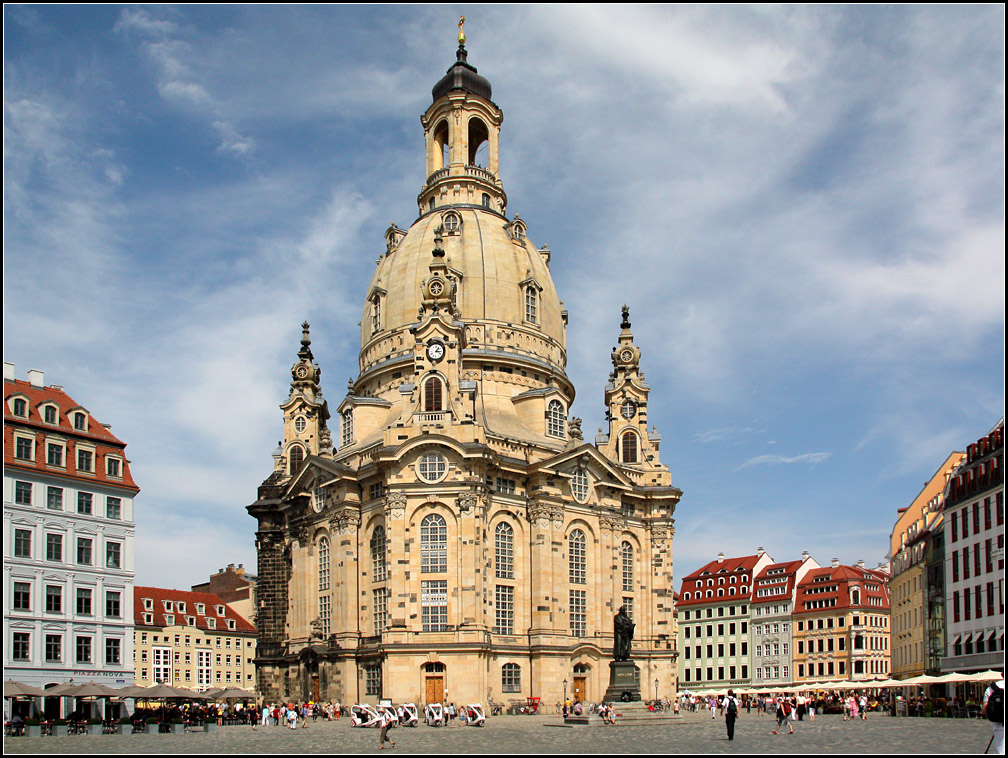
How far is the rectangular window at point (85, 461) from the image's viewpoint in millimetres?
62906

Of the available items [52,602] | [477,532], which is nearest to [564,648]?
[477,532]

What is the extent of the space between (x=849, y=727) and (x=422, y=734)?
21.1m

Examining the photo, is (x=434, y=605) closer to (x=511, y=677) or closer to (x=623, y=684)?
(x=511, y=677)

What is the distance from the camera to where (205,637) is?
110312 millimetres

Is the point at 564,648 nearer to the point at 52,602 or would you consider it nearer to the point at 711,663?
the point at 52,602

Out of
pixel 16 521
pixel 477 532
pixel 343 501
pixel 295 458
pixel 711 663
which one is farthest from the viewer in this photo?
pixel 711 663

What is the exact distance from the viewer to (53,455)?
6138cm

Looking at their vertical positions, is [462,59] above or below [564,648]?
above

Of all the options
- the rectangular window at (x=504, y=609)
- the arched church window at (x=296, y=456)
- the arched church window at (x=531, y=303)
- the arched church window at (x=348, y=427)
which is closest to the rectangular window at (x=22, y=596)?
the arched church window at (x=348, y=427)

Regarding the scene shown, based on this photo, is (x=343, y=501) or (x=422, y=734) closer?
(x=422, y=734)

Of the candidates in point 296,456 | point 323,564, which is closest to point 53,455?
point 323,564

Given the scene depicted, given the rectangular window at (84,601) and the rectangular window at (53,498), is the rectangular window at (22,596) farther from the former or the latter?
the rectangular window at (53,498)

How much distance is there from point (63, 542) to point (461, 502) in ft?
81.7

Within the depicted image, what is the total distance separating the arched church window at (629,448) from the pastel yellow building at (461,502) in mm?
190
